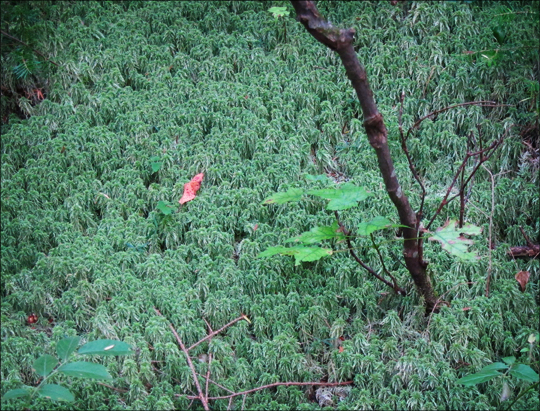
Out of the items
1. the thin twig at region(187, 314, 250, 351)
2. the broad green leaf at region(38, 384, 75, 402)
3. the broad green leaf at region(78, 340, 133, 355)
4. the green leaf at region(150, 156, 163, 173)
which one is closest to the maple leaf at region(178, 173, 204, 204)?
the green leaf at region(150, 156, 163, 173)

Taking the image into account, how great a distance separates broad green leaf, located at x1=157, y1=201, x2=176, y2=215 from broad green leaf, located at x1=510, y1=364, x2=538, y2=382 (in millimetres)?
2323

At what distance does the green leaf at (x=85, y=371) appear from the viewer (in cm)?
268

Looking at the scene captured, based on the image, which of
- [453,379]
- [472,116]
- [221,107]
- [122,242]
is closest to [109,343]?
[122,242]

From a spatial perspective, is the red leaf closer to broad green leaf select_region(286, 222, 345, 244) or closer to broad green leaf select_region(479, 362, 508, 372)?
broad green leaf select_region(479, 362, 508, 372)

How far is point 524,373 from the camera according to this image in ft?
9.63

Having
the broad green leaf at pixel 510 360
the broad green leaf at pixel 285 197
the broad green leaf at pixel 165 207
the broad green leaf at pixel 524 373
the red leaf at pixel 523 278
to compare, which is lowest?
the broad green leaf at pixel 524 373

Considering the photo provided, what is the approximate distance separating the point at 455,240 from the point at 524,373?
79 cm

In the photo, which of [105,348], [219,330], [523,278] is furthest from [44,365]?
[523,278]

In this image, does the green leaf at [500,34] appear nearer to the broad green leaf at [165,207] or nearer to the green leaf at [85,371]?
the broad green leaf at [165,207]

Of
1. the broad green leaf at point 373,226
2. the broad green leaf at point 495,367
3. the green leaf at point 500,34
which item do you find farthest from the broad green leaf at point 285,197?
the green leaf at point 500,34

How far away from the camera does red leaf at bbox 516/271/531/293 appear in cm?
349

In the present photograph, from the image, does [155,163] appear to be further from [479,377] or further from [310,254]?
[479,377]

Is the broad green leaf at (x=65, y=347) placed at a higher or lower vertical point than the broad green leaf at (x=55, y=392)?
higher

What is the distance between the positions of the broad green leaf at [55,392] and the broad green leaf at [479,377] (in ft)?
6.59
